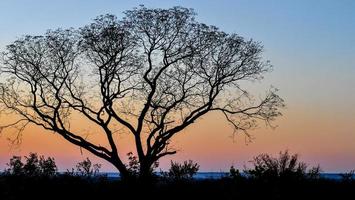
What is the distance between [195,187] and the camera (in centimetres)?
1366

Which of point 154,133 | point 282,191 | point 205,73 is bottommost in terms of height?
point 282,191

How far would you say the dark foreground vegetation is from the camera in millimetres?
13156

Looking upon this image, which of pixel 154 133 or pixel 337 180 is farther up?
pixel 154 133

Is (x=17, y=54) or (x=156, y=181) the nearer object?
(x=156, y=181)

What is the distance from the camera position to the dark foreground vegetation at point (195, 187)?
43.2 ft

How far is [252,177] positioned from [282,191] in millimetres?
1078

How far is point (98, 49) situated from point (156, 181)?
18.6 m

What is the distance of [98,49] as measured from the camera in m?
32.0

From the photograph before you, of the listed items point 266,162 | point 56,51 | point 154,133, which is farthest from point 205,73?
point 266,162

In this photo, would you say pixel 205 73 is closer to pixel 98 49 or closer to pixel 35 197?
pixel 98 49

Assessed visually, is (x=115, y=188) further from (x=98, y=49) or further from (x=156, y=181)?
(x=98, y=49)

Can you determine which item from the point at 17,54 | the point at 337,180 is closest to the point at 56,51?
the point at 17,54

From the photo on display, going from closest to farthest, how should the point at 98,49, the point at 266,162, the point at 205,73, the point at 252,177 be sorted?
1. the point at 252,177
2. the point at 266,162
3. the point at 98,49
4. the point at 205,73

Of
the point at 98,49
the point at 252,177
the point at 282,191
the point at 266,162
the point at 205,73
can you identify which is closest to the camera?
the point at 282,191
